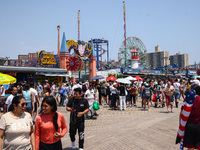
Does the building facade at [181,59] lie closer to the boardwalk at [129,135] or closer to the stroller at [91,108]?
the stroller at [91,108]

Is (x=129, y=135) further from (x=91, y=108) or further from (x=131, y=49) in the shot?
(x=131, y=49)

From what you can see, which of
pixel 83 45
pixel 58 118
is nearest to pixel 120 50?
pixel 83 45

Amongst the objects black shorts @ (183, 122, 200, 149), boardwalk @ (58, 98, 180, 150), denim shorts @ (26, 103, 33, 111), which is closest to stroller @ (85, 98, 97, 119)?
boardwalk @ (58, 98, 180, 150)

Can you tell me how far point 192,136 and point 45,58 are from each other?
26343 millimetres

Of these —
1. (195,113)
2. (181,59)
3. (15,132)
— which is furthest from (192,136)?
(181,59)

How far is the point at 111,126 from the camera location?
25.1 feet

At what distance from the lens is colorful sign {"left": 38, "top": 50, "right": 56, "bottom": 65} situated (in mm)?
27469

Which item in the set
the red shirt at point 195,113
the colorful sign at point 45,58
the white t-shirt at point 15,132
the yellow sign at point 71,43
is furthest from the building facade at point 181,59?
the white t-shirt at point 15,132

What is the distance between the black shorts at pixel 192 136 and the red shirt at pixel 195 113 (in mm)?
74

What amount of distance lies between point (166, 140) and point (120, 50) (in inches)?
1855

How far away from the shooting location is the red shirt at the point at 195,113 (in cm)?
352

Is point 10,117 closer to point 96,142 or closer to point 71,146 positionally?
point 71,146

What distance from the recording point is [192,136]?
3494mm

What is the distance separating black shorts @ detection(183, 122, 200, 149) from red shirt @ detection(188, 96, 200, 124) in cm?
7
